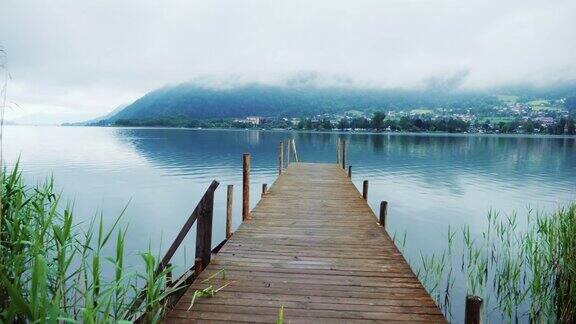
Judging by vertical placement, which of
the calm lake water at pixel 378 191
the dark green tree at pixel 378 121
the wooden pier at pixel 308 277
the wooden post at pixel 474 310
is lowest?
the calm lake water at pixel 378 191

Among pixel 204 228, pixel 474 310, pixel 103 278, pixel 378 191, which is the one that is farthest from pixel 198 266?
pixel 378 191

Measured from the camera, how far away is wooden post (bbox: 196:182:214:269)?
231 inches

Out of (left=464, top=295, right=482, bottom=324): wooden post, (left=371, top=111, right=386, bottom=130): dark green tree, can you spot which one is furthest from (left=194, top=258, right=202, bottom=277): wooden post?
(left=371, top=111, right=386, bottom=130): dark green tree

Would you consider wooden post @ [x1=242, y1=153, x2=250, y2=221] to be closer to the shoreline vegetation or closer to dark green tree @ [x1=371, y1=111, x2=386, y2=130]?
the shoreline vegetation

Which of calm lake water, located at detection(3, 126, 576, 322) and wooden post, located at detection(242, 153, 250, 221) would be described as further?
calm lake water, located at detection(3, 126, 576, 322)

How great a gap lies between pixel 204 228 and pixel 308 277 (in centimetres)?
181

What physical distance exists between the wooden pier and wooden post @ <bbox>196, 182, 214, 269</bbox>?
0.19 m

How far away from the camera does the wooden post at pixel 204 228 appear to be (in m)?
5.88

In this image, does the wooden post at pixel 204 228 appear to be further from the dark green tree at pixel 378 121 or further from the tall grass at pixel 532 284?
the dark green tree at pixel 378 121

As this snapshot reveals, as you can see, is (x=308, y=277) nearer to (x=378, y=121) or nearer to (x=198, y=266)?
(x=198, y=266)

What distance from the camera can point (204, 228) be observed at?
5969 millimetres

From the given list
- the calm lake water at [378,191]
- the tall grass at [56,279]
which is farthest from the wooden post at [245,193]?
the tall grass at [56,279]

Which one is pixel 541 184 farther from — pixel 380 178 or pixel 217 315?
pixel 217 315

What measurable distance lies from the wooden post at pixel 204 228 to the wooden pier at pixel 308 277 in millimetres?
191
